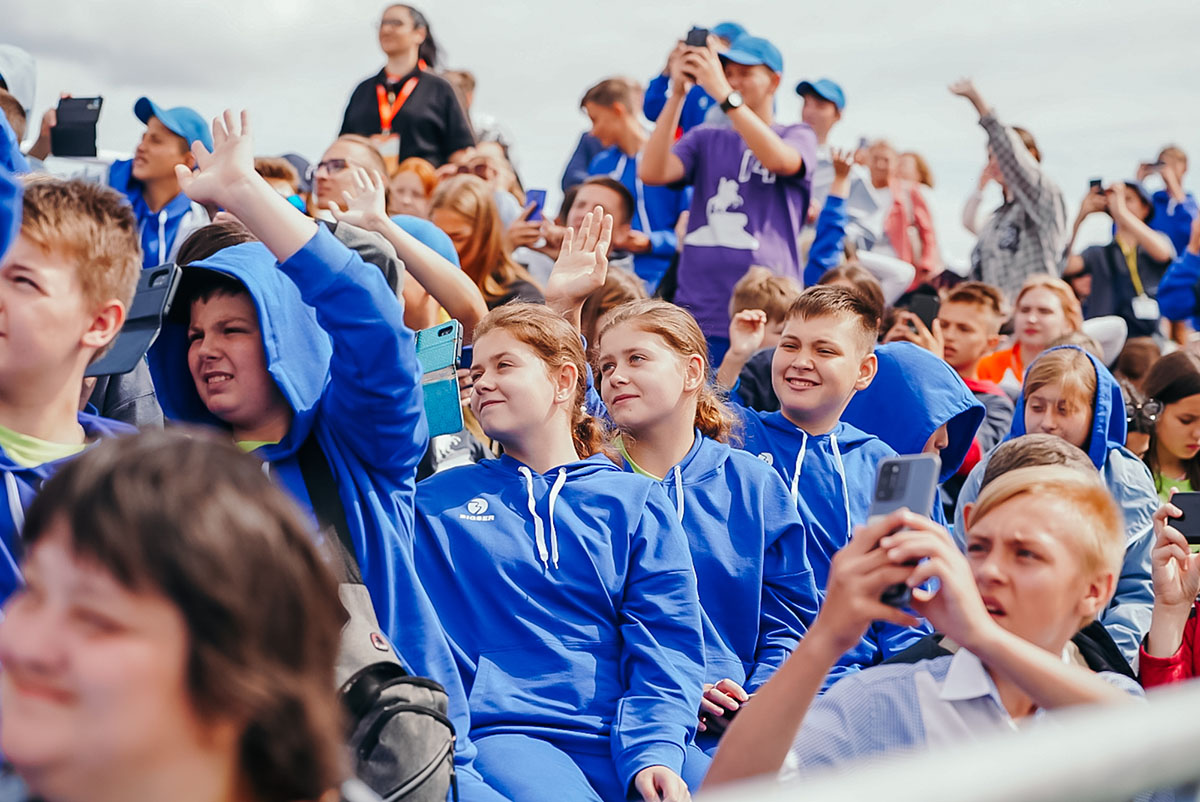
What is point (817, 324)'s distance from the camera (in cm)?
381

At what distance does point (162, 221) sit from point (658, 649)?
3281 mm

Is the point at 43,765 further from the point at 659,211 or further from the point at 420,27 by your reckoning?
the point at 420,27

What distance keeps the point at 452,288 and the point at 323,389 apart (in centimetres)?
125

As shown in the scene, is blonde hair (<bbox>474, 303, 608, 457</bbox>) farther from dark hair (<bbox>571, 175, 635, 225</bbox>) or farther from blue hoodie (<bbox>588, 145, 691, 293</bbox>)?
blue hoodie (<bbox>588, 145, 691, 293</bbox>)

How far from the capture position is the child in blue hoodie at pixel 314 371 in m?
2.20

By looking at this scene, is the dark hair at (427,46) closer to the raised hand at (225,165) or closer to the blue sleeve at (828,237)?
the blue sleeve at (828,237)

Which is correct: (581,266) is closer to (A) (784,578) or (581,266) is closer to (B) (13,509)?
(A) (784,578)

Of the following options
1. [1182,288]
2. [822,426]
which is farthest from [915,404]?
[1182,288]

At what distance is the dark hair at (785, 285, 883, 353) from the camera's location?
12.6 ft

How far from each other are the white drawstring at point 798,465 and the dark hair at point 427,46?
4.57m

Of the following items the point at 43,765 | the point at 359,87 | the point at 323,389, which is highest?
the point at 359,87

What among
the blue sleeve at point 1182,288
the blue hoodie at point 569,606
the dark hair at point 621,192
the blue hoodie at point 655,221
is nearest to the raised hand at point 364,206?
Answer: the blue hoodie at point 569,606

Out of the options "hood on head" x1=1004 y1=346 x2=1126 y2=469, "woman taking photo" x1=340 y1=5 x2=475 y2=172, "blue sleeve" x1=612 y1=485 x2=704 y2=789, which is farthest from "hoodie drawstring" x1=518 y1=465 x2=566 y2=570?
"woman taking photo" x1=340 y1=5 x2=475 y2=172

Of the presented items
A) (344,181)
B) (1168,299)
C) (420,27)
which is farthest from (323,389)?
(1168,299)
